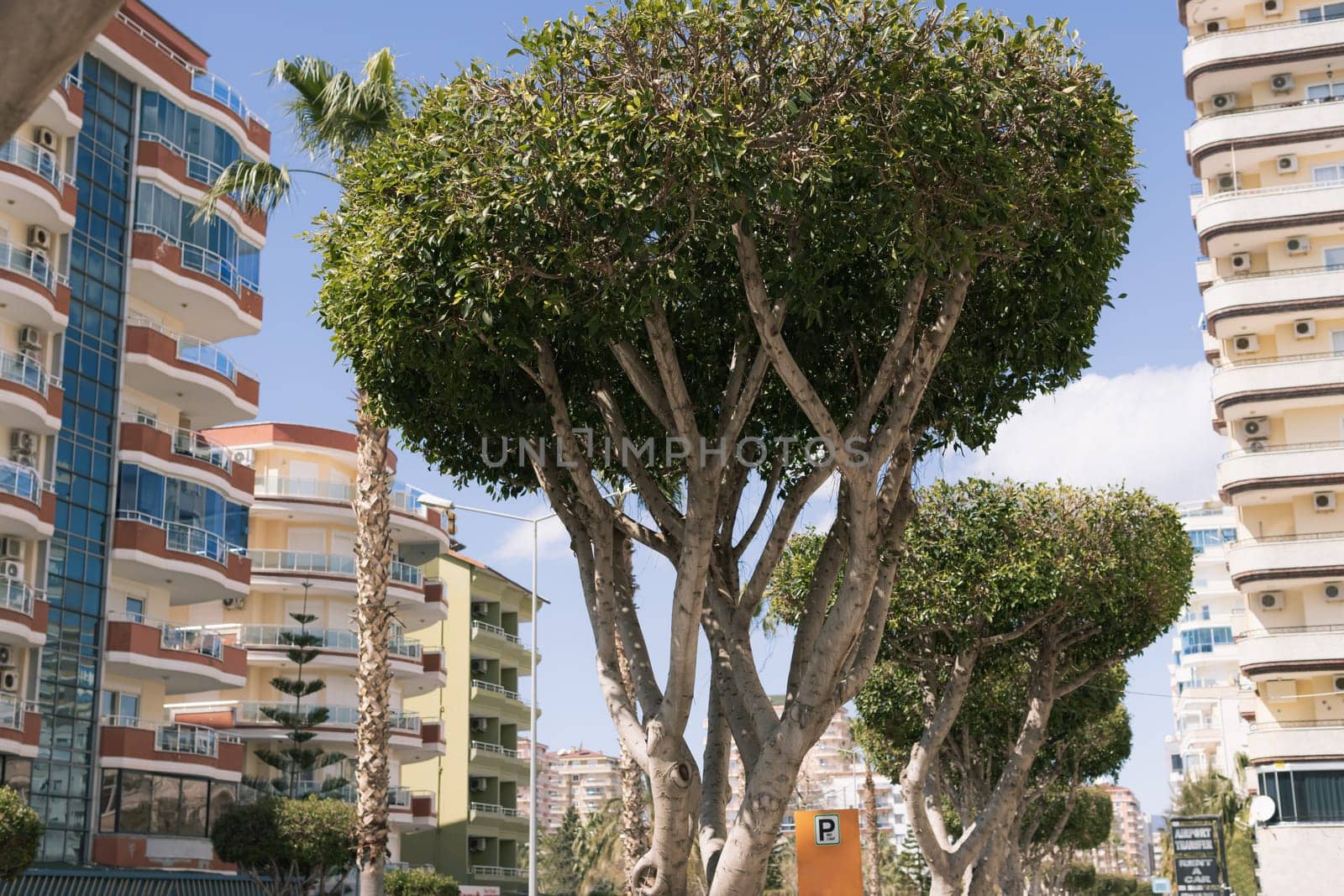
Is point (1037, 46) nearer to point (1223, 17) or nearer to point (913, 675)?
A: point (913, 675)

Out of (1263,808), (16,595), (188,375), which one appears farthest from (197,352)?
(1263,808)

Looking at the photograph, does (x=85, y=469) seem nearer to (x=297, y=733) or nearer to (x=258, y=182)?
(x=297, y=733)

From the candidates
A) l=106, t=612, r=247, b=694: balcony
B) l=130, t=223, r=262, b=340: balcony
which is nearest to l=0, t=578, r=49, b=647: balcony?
l=106, t=612, r=247, b=694: balcony

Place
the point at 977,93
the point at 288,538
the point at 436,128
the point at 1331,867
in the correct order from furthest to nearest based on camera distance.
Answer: the point at 288,538
the point at 1331,867
the point at 436,128
the point at 977,93

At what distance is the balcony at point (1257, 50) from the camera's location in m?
52.7

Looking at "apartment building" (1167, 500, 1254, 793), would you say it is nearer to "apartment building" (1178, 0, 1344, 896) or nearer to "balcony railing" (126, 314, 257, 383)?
"apartment building" (1178, 0, 1344, 896)

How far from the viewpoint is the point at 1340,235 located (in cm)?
5212

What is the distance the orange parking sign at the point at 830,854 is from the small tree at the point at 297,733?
114 ft

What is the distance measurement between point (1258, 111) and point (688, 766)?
157 ft

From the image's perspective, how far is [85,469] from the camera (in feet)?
129

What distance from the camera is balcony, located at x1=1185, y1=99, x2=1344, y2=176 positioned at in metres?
52.3

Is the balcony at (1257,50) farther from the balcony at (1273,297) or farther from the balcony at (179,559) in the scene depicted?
the balcony at (179,559)

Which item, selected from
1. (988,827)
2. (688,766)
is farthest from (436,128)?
(988,827)

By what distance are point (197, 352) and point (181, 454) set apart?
3157 mm
